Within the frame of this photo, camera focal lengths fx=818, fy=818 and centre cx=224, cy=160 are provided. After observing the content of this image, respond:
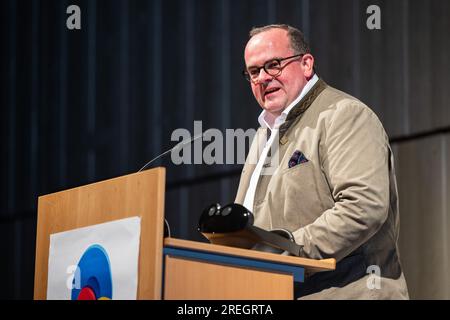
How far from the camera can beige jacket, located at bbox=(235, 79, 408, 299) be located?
1900 millimetres

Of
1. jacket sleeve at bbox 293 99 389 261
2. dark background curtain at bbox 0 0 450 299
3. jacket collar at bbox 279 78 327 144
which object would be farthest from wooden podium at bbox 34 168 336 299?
dark background curtain at bbox 0 0 450 299

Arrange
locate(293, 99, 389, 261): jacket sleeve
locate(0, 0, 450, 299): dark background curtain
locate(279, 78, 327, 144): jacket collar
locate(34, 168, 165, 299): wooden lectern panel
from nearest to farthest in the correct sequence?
1. locate(34, 168, 165, 299): wooden lectern panel
2. locate(293, 99, 389, 261): jacket sleeve
3. locate(279, 78, 327, 144): jacket collar
4. locate(0, 0, 450, 299): dark background curtain

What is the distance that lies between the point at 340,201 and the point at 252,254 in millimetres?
413

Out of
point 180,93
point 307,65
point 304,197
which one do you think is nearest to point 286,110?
point 307,65

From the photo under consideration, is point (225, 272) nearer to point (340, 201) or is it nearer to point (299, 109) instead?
point (340, 201)

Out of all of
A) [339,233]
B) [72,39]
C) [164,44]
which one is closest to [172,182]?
[164,44]

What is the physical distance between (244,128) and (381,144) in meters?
1.46

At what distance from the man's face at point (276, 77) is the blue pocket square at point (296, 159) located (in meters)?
0.24

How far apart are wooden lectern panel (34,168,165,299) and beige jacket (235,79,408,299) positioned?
1.57ft

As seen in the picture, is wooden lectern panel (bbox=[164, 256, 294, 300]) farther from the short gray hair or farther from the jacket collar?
the short gray hair

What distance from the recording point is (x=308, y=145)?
2.12 m

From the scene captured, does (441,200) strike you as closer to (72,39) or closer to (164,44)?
(164,44)

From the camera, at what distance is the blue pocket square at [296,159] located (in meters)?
2.10

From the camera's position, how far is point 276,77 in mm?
2314
